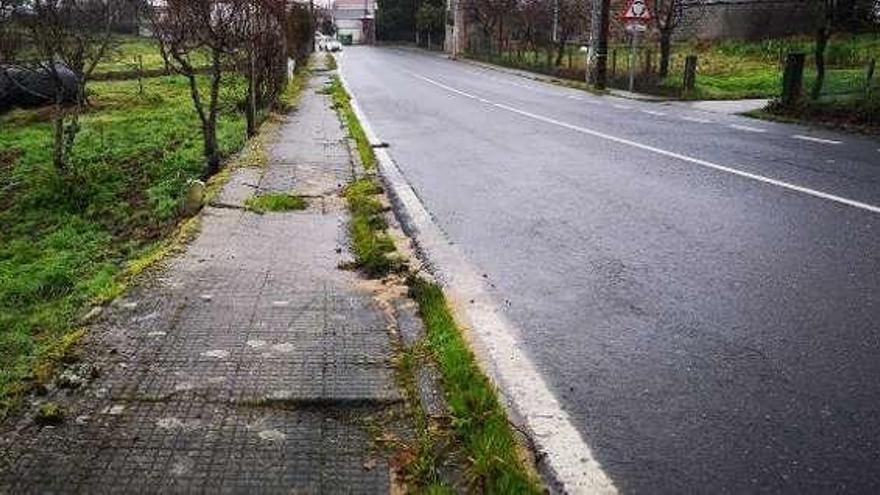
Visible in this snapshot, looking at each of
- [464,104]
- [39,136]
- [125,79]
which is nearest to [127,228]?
[39,136]

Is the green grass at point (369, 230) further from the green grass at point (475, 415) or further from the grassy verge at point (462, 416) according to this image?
the green grass at point (475, 415)

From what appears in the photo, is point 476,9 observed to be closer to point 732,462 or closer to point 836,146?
point 836,146

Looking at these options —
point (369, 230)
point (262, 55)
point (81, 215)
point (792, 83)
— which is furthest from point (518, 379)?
point (792, 83)

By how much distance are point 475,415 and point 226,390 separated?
1150mm

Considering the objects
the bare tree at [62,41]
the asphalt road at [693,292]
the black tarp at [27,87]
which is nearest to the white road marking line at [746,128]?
the asphalt road at [693,292]

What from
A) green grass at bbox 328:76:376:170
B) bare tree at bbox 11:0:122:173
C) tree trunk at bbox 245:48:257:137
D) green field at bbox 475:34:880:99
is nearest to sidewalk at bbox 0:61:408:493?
green grass at bbox 328:76:376:170

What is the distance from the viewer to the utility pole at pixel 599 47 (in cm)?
2764

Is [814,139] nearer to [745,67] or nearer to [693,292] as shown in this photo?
[693,292]

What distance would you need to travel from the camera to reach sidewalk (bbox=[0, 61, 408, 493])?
303 cm

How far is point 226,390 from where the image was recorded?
372cm

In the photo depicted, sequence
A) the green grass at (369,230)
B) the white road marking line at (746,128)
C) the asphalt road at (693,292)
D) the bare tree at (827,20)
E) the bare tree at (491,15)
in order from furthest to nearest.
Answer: the bare tree at (491,15) → the bare tree at (827,20) → the white road marking line at (746,128) → the green grass at (369,230) → the asphalt road at (693,292)

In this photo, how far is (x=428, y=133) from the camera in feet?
47.1

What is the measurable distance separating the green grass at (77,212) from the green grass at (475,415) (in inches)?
73.8

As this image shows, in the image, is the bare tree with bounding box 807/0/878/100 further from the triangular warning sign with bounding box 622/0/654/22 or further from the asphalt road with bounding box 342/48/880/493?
the asphalt road with bounding box 342/48/880/493
